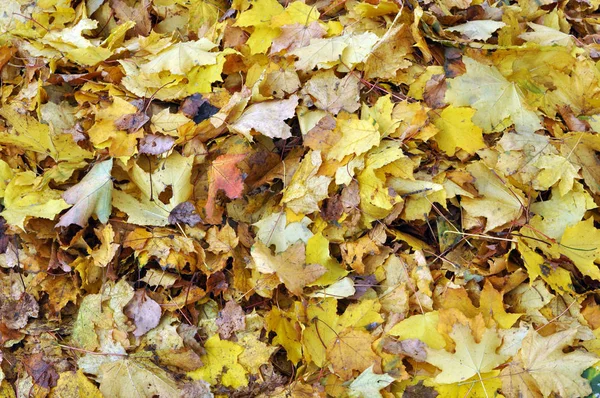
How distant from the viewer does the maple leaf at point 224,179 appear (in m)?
1.81

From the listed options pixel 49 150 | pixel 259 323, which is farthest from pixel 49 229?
pixel 259 323

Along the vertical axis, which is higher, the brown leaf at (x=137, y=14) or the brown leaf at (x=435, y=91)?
the brown leaf at (x=137, y=14)

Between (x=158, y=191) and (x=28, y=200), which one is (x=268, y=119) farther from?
(x=28, y=200)

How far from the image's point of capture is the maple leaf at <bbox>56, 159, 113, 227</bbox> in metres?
1.79

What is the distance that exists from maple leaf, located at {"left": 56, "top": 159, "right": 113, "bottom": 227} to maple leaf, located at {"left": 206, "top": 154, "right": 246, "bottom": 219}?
0.36 m

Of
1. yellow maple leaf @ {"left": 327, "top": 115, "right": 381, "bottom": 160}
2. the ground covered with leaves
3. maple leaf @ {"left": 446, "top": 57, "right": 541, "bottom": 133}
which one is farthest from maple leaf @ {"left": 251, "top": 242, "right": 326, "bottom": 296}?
maple leaf @ {"left": 446, "top": 57, "right": 541, "bottom": 133}

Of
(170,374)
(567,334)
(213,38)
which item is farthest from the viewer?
(213,38)

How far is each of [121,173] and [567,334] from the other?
5.35 ft

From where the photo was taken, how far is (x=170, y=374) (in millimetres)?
1734

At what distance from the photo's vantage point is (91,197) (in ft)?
5.94

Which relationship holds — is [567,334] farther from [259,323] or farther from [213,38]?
[213,38]

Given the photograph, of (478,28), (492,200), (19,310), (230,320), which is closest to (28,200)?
(19,310)

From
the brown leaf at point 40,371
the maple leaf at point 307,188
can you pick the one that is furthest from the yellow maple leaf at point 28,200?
the maple leaf at point 307,188

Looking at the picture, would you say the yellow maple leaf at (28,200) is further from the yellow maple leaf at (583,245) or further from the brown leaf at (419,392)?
the yellow maple leaf at (583,245)
